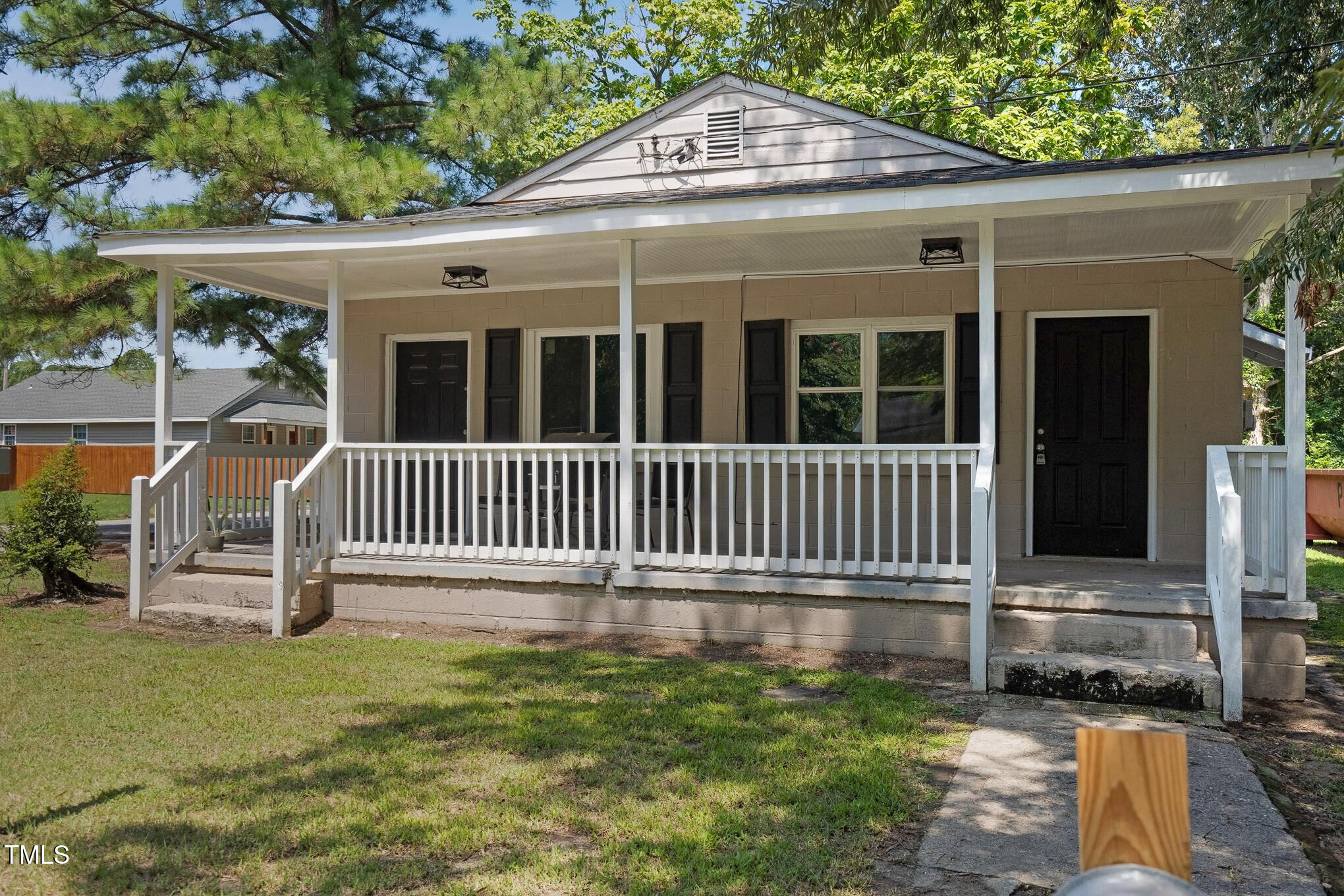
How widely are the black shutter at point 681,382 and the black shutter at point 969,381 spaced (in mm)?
Result: 2196

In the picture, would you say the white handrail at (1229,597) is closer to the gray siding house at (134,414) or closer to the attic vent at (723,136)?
the attic vent at (723,136)

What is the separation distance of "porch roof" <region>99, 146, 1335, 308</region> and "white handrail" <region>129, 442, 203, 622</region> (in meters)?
Result: 1.65

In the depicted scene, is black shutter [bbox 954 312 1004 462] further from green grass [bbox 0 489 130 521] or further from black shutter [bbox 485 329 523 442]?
green grass [bbox 0 489 130 521]

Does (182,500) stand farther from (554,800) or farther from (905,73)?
(905,73)

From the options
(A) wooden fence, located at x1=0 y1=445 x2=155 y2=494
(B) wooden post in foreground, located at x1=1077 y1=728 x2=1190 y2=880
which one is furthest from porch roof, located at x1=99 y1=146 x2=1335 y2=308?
(A) wooden fence, located at x1=0 y1=445 x2=155 y2=494

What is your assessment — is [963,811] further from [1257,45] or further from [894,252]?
[1257,45]

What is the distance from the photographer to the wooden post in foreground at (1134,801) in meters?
1.17

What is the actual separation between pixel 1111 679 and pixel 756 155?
5.50 metres

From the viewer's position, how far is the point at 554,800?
368 centimetres

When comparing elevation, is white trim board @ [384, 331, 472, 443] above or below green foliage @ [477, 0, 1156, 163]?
below

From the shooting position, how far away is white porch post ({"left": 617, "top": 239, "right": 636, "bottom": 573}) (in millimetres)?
6785

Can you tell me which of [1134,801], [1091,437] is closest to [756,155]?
[1091,437]

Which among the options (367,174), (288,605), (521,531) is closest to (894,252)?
(521,531)

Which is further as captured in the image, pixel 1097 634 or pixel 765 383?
pixel 765 383
